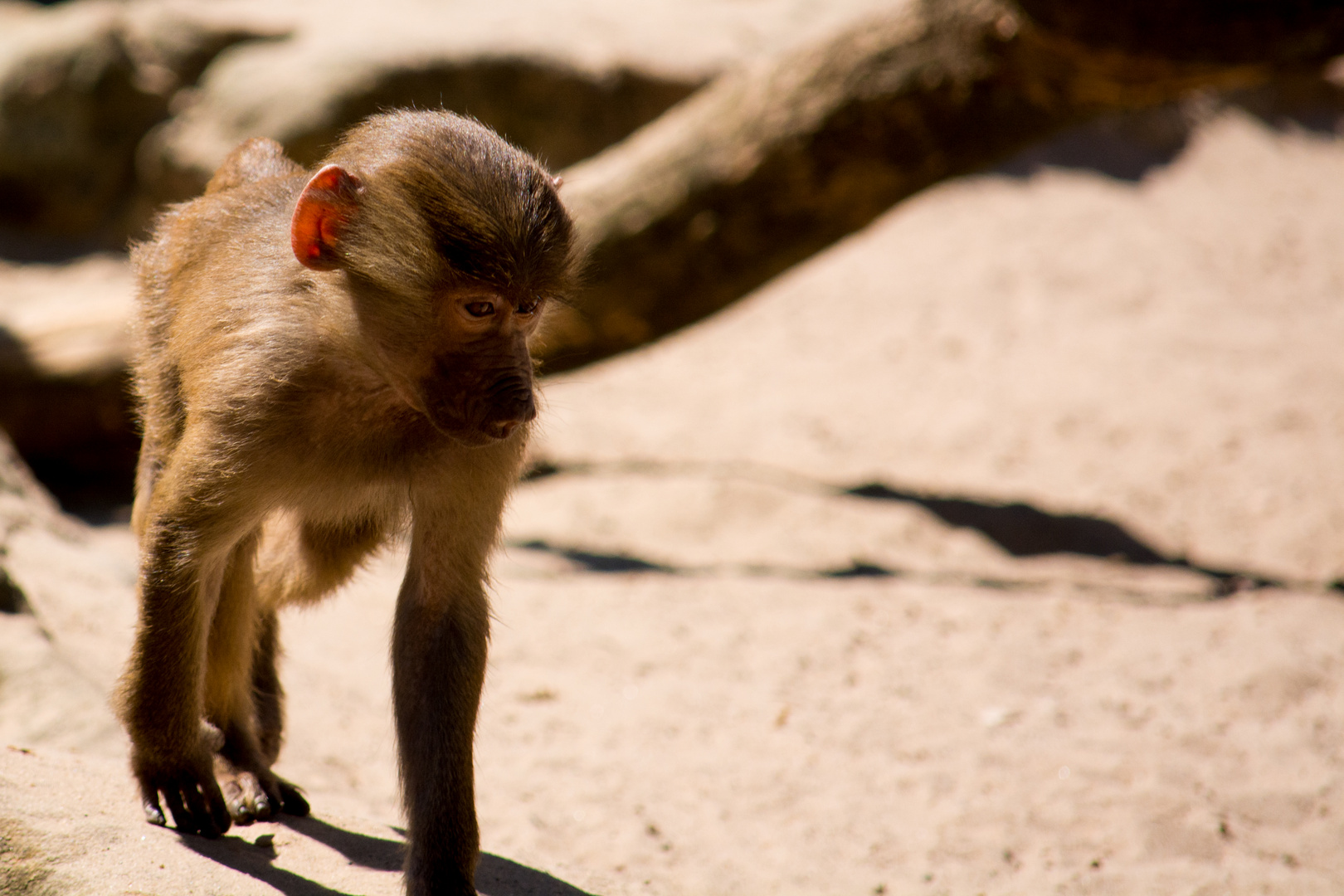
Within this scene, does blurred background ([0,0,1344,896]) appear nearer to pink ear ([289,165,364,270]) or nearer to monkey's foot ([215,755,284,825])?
monkey's foot ([215,755,284,825])

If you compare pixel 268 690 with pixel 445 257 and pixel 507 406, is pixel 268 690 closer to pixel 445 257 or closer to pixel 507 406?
pixel 507 406

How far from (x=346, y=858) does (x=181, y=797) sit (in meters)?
0.45

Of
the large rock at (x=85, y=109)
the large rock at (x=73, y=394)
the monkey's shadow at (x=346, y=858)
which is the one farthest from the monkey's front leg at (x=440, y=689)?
the large rock at (x=85, y=109)

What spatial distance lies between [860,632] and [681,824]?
5.78ft

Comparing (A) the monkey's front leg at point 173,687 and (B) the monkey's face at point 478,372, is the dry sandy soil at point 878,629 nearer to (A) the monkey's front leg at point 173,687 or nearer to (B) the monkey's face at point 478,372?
(A) the monkey's front leg at point 173,687

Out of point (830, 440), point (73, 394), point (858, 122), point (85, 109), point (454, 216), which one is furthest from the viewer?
point (85, 109)

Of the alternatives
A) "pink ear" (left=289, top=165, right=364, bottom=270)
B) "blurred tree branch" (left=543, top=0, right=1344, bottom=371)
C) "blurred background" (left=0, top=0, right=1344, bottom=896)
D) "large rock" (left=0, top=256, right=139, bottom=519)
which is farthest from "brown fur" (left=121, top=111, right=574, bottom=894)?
"large rock" (left=0, top=256, right=139, bottom=519)

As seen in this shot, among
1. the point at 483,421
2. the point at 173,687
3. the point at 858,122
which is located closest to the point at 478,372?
the point at 483,421

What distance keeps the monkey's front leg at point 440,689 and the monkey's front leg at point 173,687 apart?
1.60 ft

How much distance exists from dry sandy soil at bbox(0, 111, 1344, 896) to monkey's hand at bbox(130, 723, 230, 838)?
7cm

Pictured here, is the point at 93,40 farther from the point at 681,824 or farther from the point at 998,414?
the point at 681,824

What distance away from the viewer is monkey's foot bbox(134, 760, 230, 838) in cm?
307

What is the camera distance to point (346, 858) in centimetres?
319

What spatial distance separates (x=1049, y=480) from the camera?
290 inches
